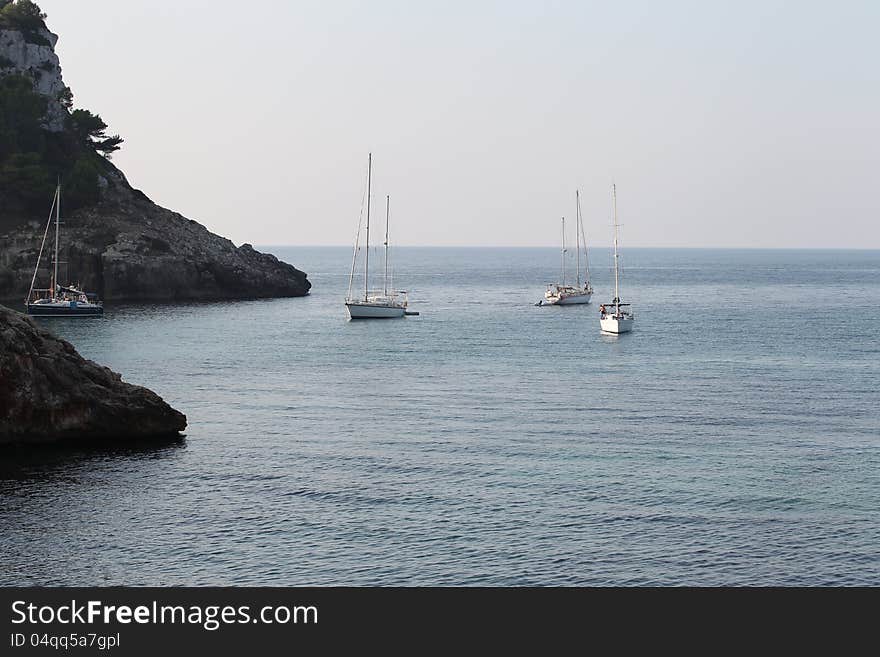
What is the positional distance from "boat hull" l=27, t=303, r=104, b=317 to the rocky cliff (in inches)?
603

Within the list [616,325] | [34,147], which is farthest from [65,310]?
[616,325]

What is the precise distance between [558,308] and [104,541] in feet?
388

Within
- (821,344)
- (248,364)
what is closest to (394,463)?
(248,364)

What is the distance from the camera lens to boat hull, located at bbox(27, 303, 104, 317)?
123 metres

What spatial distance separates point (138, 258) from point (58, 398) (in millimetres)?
99235

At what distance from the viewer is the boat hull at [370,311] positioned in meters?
128

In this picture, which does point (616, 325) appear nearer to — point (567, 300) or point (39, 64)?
point (567, 300)

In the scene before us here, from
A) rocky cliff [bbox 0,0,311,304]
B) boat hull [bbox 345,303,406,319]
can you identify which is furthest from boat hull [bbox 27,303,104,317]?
boat hull [bbox 345,303,406,319]

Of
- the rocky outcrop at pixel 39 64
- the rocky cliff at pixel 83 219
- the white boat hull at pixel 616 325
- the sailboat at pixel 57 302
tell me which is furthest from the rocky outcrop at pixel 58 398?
the rocky outcrop at pixel 39 64

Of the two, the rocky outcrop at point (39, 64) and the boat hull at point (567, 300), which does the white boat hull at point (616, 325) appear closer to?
the boat hull at point (567, 300)

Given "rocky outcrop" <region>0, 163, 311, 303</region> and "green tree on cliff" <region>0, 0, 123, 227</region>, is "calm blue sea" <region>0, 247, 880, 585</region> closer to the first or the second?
"rocky outcrop" <region>0, 163, 311, 303</region>

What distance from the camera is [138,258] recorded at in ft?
488
